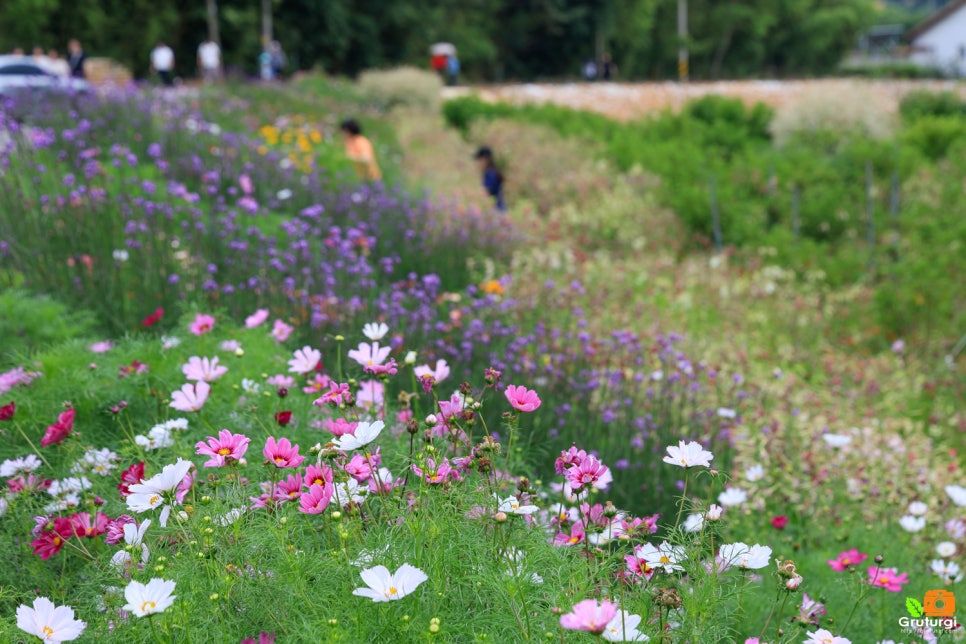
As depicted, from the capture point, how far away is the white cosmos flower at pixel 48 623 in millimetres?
1619

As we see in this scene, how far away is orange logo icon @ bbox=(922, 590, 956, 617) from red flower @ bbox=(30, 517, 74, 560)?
2232mm

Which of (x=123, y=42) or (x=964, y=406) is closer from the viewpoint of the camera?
(x=964, y=406)

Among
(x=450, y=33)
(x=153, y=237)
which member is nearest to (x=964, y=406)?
(x=153, y=237)

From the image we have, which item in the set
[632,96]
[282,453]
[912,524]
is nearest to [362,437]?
[282,453]

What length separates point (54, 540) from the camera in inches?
88.3

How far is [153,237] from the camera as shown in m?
5.04

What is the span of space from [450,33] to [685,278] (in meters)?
38.2

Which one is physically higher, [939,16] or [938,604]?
[939,16]

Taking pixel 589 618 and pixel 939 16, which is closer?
pixel 589 618

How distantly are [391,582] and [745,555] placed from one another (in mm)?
787

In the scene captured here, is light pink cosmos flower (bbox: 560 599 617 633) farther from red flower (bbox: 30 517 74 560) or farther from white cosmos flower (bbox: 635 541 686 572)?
red flower (bbox: 30 517 74 560)

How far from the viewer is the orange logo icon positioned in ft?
7.88

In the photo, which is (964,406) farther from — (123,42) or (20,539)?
(123,42)

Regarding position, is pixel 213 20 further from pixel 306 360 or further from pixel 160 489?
pixel 160 489
